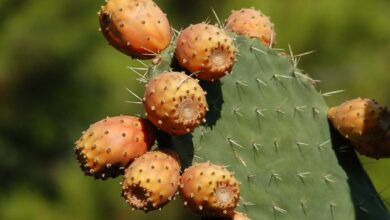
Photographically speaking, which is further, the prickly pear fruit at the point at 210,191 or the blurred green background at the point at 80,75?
the blurred green background at the point at 80,75

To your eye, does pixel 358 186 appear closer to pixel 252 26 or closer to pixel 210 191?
pixel 252 26

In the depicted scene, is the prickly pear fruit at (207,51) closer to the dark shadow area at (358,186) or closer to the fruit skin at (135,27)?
the fruit skin at (135,27)

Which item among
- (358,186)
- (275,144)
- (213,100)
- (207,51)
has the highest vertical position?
(207,51)

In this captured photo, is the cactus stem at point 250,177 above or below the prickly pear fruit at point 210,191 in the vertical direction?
below

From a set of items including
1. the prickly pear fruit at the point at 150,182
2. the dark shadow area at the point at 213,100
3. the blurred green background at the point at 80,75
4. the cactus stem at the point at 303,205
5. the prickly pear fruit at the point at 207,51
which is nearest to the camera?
the prickly pear fruit at the point at 150,182

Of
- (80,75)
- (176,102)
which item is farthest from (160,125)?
(80,75)

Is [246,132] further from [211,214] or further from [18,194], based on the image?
[18,194]

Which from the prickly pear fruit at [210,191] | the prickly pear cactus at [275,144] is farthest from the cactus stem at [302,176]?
the prickly pear fruit at [210,191]
